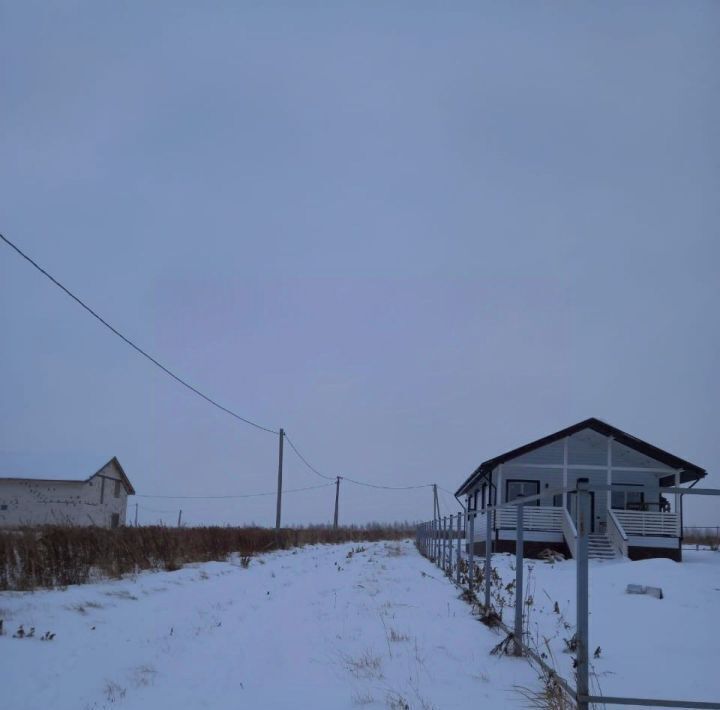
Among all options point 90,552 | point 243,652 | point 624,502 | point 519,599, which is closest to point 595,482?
point 624,502

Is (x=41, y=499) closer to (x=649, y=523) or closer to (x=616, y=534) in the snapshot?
(x=616, y=534)

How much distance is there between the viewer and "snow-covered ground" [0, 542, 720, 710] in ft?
21.2

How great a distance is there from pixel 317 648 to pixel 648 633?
3553 mm

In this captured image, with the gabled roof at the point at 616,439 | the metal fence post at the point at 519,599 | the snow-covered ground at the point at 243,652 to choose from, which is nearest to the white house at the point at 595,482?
the gabled roof at the point at 616,439

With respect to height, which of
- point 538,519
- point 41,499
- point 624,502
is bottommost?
point 41,499

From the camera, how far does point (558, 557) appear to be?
25469mm

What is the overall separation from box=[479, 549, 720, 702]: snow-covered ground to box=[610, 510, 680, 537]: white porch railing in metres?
12.9

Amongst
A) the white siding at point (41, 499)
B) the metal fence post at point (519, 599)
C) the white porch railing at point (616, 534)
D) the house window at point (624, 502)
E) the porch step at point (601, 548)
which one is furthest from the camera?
the white siding at point (41, 499)

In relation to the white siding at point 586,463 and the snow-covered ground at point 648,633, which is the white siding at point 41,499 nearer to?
the white siding at point 586,463

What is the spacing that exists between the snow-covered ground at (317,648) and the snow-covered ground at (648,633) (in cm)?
2

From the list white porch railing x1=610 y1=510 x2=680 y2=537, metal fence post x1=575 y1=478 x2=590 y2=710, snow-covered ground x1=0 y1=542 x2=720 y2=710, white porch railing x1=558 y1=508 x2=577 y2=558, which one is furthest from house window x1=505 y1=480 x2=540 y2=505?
metal fence post x1=575 y1=478 x2=590 y2=710

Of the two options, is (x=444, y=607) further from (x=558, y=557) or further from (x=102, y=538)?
(x=558, y=557)

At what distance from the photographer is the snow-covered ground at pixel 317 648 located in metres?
6.48

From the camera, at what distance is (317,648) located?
28.2 ft
